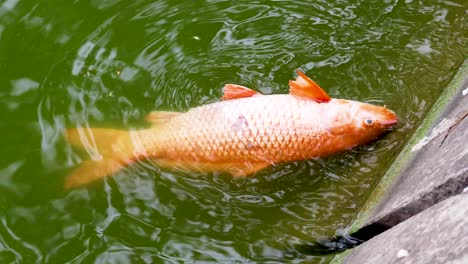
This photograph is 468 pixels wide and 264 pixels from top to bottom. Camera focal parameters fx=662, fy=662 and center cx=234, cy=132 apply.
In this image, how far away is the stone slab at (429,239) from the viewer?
2357mm

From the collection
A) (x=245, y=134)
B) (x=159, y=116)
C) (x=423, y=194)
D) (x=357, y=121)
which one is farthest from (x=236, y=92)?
(x=423, y=194)

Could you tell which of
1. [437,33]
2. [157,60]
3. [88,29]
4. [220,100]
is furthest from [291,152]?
[88,29]

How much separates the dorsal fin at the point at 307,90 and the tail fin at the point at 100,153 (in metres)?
1.04

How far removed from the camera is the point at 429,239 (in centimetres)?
254

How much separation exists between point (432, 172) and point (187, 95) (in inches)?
72.4

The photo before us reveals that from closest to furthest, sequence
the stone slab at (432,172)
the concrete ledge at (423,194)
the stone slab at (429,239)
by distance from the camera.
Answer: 1. the stone slab at (429,239)
2. the concrete ledge at (423,194)
3. the stone slab at (432,172)

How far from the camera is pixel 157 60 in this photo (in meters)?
4.63

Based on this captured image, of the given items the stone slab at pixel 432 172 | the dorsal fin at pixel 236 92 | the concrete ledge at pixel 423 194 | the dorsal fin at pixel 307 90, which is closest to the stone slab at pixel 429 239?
the concrete ledge at pixel 423 194

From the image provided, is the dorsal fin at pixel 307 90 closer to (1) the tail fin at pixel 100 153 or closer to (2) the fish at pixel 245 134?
(2) the fish at pixel 245 134

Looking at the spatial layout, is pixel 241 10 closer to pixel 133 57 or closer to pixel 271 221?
pixel 133 57

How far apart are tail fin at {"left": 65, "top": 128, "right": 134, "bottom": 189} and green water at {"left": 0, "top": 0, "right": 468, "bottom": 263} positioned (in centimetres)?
6

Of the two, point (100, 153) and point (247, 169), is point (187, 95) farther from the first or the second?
point (247, 169)

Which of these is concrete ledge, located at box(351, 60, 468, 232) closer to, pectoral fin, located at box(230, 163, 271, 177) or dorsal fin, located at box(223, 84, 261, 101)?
pectoral fin, located at box(230, 163, 271, 177)

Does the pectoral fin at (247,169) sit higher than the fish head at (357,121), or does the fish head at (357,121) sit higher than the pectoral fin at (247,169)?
the fish head at (357,121)
